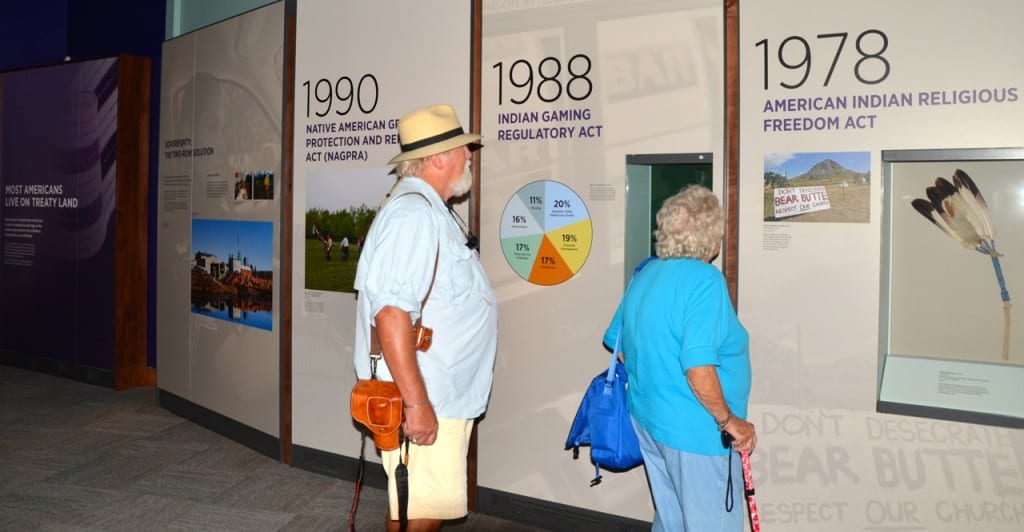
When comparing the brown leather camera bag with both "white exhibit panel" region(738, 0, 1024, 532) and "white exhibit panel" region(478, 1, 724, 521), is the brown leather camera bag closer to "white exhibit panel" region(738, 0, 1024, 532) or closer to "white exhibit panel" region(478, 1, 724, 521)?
"white exhibit panel" region(478, 1, 724, 521)

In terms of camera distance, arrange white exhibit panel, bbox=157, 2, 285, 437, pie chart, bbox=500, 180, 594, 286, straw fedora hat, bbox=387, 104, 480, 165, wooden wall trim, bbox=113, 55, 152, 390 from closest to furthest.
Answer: straw fedora hat, bbox=387, 104, 480, 165 → pie chart, bbox=500, 180, 594, 286 → white exhibit panel, bbox=157, 2, 285, 437 → wooden wall trim, bbox=113, 55, 152, 390

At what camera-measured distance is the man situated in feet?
7.23

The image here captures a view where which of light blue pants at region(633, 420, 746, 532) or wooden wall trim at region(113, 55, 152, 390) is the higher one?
wooden wall trim at region(113, 55, 152, 390)

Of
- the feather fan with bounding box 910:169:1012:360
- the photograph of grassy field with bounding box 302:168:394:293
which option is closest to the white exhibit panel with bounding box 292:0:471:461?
the photograph of grassy field with bounding box 302:168:394:293

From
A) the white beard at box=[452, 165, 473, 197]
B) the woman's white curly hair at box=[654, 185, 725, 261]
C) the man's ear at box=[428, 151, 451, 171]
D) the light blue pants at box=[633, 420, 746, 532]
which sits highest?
the man's ear at box=[428, 151, 451, 171]

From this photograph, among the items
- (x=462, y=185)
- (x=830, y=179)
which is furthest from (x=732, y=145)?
(x=462, y=185)

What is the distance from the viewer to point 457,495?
239 cm

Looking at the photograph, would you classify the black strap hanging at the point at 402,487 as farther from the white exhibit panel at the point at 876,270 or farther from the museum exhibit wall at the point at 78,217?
the museum exhibit wall at the point at 78,217

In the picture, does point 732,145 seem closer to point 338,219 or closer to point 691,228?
point 691,228

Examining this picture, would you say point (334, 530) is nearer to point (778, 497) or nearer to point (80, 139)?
point (778, 497)

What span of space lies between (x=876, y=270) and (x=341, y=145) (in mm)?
2640

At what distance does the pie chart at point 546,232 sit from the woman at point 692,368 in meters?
1.03

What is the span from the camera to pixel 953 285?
2.94m

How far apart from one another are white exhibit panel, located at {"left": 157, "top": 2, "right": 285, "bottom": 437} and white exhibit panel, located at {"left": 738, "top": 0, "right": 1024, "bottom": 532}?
2.72 m
